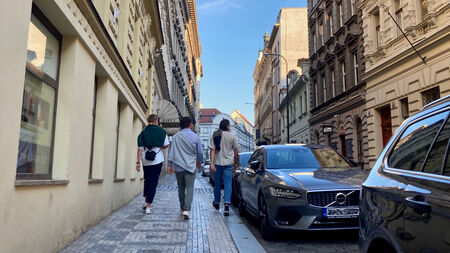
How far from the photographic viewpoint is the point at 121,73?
9203 millimetres

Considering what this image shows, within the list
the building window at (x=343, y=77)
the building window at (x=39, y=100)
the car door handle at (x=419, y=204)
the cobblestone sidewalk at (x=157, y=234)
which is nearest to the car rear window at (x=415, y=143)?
the car door handle at (x=419, y=204)

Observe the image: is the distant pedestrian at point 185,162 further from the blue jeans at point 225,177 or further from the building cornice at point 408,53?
the building cornice at point 408,53

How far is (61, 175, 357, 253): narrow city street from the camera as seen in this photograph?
492cm

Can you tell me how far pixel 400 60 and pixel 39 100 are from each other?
14.9 meters

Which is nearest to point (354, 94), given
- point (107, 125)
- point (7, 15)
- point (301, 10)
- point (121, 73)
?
point (121, 73)

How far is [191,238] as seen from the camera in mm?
5500

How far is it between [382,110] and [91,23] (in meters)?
15.6

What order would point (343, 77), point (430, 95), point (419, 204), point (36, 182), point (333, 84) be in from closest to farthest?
point (419, 204), point (36, 182), point (430, 95), point (343, 77), point (333, 84)

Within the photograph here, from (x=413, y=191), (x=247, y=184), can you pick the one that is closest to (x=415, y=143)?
(x=413, y=191)

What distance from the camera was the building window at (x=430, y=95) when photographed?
45.3 ft

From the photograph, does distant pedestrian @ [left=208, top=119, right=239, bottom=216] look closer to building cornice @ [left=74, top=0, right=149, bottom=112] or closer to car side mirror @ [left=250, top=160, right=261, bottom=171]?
car side mirror @ [left=250, top=160, right=261, bottom=171]

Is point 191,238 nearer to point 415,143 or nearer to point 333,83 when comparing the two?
point 415,143

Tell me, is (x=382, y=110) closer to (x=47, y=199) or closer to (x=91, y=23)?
(x=91, y=23)

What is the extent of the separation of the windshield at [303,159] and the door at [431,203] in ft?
14.9
